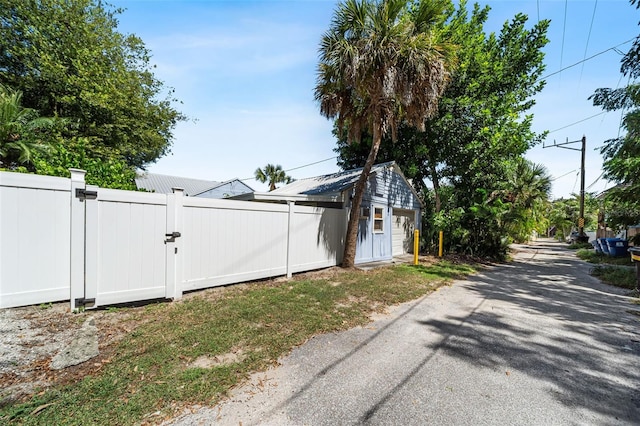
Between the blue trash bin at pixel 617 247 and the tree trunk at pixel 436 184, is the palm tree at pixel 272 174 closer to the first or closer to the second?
the tree trunk at pixel 436 184

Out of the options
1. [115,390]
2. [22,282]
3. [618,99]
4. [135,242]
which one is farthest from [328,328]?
[618,99]

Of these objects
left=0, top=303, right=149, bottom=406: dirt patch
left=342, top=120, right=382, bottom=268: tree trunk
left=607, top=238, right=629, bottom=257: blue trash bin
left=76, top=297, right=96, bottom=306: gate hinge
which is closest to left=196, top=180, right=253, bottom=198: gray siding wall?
left=342, top=120, right=382, bottom=268: tree trunk

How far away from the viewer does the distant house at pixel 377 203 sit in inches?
351

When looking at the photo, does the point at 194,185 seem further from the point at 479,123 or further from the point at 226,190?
the point at 479,123

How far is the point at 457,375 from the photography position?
2836 mm

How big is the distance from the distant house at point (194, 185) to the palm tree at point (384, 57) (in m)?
18.8

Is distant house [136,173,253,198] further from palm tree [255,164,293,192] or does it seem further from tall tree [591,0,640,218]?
tall tree [591,0,640,218]

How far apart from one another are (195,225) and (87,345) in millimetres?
2423

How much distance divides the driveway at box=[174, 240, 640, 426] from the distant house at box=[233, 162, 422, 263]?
452 cm

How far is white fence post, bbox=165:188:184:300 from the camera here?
4742 mm

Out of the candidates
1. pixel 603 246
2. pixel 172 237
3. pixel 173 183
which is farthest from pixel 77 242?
pixel 173 183

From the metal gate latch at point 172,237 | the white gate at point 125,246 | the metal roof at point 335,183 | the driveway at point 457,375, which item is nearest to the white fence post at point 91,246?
the white gate at point 125,246

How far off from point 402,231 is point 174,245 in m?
9.87

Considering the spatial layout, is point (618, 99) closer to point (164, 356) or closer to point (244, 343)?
point (244, 343)
